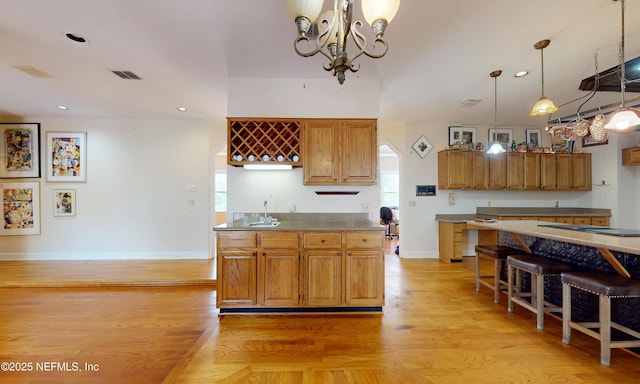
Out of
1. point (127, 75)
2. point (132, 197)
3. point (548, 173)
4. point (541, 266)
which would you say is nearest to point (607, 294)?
point (541, 266)

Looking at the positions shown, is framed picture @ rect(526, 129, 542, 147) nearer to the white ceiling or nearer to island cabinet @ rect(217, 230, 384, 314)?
the white ceiling

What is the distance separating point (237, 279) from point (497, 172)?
200 inches

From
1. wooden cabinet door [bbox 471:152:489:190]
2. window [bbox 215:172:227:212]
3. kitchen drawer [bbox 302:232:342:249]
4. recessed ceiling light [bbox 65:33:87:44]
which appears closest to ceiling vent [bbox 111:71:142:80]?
recessed ceiling light [bbox 65:33:87:44]

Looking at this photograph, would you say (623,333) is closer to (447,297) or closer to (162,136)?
(447,297)

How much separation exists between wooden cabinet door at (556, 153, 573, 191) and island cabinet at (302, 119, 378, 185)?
14.7 ft

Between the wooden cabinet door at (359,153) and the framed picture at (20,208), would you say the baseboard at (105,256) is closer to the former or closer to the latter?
the framed picture at (20,208)

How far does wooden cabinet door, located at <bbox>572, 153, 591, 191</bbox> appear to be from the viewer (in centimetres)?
502

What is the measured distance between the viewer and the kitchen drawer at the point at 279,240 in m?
2.73

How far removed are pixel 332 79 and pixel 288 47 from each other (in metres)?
0.85

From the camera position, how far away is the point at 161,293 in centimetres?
334

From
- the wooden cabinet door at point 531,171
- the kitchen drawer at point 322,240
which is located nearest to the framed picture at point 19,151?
the kitchen drawer at point 322,240

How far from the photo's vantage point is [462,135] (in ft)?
17.1

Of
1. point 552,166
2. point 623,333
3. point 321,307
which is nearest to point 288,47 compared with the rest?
point 321,307

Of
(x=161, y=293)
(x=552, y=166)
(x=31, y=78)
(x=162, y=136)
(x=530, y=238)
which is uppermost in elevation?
(x=31, y=78)
